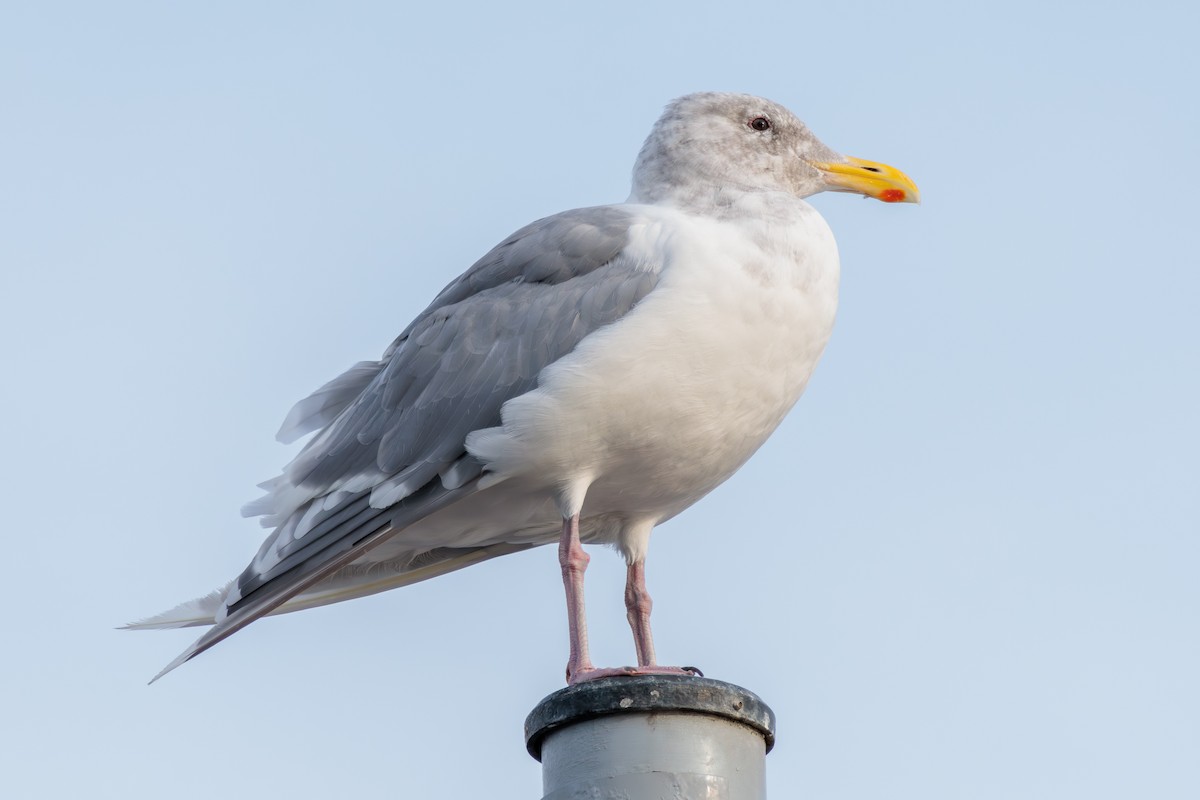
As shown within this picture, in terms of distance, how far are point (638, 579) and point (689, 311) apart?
65.5 inches

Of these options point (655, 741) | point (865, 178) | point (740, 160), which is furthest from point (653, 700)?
point (865, 178)

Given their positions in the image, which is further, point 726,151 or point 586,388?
point 726,151

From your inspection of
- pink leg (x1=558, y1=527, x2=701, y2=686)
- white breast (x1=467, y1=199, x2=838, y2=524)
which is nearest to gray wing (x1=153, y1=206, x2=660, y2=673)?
white breast (x1=467, y1=199, x2=838, y2=524)

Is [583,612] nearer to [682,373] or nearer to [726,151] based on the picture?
[682,373]

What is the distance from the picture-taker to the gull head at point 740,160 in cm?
Result: 820

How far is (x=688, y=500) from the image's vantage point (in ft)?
26.3

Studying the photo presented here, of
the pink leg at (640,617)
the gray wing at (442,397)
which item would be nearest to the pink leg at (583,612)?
the pink leg at (640,617)

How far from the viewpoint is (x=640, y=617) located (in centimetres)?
809

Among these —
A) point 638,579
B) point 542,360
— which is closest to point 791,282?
point 542,360

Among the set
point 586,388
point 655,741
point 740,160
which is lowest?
point 655,741

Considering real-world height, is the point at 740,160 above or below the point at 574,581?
above

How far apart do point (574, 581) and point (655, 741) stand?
213 cm

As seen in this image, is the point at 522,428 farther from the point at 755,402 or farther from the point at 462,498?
the point at 755,402

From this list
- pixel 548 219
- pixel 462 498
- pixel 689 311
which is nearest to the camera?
pixel 689 311
